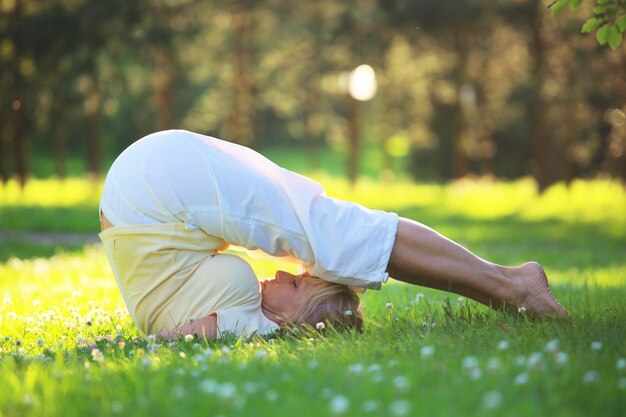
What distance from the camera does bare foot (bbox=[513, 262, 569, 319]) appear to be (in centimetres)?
470

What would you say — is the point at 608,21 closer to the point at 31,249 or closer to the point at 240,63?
the point at 31,249

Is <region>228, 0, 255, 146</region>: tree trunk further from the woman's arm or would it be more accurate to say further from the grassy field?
the woman's arm

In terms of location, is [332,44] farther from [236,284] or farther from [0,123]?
[236,284]

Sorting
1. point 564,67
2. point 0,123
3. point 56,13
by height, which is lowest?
point 0,123

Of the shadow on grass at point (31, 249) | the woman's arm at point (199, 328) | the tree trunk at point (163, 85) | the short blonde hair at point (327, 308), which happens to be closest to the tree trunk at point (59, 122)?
the tree trunk at point (163, 85)

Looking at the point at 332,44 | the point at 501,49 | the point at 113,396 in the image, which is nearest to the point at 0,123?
the point at 332,44

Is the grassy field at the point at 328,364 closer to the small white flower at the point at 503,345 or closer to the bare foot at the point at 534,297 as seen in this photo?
the small white flower at the point at 503,345

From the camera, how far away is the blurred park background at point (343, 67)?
20969 mm

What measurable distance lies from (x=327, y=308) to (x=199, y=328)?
2.36 feet

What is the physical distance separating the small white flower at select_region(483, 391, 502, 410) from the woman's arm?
2.04 metres

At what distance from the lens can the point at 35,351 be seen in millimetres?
4520

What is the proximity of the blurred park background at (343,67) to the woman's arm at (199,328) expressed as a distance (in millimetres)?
13871

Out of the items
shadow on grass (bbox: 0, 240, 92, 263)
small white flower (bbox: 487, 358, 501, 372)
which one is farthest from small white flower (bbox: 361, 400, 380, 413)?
shadow on grass (bbox: 0, 240, 92, 263)

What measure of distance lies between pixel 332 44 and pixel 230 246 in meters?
24.2
